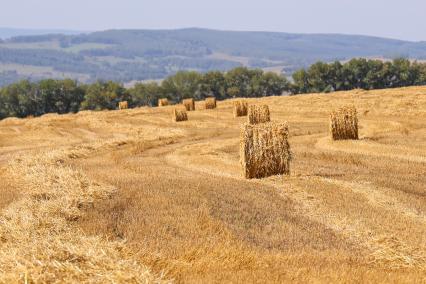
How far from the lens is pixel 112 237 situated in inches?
446

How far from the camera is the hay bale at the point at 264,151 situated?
67.9 feet

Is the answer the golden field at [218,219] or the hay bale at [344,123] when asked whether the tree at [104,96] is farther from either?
the golden field at [218,219]

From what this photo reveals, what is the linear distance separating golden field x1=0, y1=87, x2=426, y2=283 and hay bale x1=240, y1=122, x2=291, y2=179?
0.67 metres

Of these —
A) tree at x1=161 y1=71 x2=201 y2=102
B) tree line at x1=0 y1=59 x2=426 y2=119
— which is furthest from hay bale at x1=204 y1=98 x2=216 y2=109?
tree at x1=161 y1=71 x2=201 y2=102

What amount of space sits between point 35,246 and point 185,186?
28.6ft

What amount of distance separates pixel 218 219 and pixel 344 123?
63.1ft

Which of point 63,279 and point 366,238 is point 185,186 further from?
point 63,279

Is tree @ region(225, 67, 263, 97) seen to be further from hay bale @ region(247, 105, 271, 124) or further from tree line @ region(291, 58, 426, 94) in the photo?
hay bale @ region(247, 105, 271, 124)

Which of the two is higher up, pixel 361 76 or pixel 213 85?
pixel 361 76

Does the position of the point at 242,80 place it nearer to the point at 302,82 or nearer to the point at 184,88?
the point at 184,88

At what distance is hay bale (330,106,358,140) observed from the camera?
3072 cm

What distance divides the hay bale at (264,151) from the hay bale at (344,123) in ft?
34.8

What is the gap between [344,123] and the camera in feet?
102

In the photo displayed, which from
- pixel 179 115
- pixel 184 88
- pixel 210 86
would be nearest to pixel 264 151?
pixel 179 115
